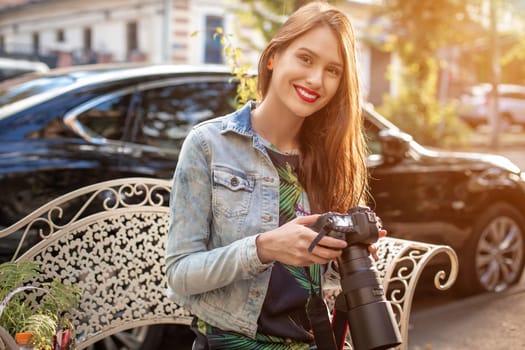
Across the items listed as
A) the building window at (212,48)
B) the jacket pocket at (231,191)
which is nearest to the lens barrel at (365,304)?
the jacket pocket at (231,191)

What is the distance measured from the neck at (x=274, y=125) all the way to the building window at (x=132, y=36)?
24.9m

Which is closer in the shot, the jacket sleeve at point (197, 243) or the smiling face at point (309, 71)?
the jacket sleeve at point (197, 243)

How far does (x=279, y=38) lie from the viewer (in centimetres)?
211

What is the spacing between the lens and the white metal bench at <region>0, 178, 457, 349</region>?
2.74 meters

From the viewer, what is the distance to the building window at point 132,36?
86.6 feet

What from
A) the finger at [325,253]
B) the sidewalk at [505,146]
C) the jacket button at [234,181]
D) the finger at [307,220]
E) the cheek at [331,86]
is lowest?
the sidewalk at [505,146]

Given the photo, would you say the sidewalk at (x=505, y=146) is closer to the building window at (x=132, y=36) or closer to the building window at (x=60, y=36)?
the building window at (x=132, y=36)

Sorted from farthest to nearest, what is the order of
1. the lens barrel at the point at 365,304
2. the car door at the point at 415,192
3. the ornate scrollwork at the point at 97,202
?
1. the car door at the point at 415,192
2. the ornate scrollwork at the point at 97,202
3. the lens barrel at the point at 365,304

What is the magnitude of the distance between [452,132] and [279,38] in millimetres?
16730

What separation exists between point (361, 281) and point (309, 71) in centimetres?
63

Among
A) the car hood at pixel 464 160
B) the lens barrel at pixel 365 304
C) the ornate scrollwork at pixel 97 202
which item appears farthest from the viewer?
the car hood at pixel 464 160

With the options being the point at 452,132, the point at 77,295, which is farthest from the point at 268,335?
the point at 452,132

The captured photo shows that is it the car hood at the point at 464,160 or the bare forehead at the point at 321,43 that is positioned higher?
the bare forehead at the point at 321,43

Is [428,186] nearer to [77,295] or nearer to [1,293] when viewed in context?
[77,295]
